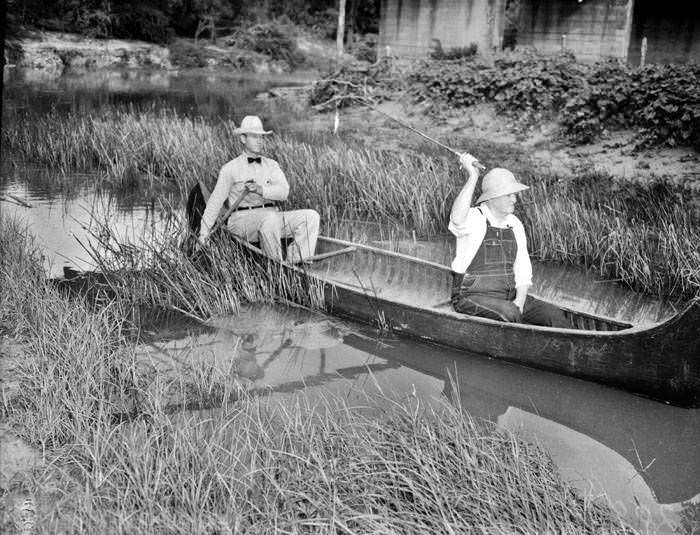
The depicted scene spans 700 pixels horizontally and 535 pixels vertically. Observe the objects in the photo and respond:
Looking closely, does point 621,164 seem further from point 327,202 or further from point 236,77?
point 236,77

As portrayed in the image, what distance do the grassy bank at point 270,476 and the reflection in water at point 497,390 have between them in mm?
639

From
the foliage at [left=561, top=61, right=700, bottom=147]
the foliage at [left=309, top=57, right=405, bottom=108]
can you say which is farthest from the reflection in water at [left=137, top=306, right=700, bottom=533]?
the foliage at [left=309, top=57, right=405, bottom=108]

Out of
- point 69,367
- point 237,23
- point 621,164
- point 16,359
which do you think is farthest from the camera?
point 237,23

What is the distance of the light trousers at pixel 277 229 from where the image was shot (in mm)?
7230

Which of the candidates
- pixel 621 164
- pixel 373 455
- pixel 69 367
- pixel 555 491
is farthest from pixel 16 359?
pixel 621 164

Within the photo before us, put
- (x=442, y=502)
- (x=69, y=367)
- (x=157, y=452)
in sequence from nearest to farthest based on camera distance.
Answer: (x=442, y=502), (x=157, y=452), (x=69, y=367)

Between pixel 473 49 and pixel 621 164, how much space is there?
1102cm

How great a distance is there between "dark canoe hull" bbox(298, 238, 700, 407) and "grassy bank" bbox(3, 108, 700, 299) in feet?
6.48

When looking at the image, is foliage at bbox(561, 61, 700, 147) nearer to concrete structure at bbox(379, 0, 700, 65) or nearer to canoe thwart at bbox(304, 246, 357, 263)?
canoe thwart at bbox(304, 246, 357, 263)

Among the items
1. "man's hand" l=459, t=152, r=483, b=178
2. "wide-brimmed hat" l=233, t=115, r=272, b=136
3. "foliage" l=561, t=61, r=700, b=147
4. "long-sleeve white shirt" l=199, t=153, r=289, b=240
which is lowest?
"long-sleeve white shirt" l=199, t=153, r=289, b=240

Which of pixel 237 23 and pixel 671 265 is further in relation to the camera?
pixel 237 23

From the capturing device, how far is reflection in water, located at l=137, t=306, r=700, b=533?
453 cm

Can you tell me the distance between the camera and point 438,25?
23.4 m

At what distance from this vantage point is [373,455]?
3.83 m
